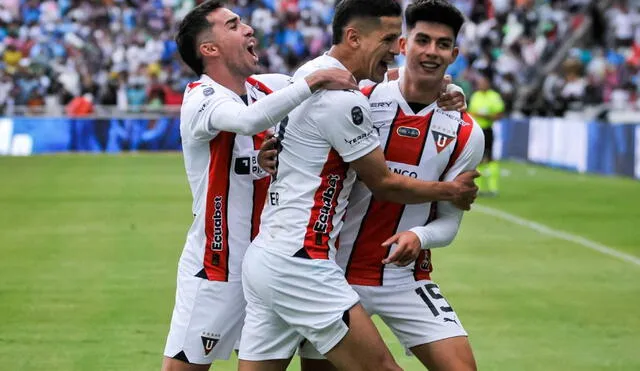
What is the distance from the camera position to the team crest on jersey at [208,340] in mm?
6781

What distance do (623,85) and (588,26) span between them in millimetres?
5575

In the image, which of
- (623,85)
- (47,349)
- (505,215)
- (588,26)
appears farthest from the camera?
(588,26)

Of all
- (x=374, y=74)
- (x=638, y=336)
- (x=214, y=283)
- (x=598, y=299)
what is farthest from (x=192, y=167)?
(x=598, y=299)

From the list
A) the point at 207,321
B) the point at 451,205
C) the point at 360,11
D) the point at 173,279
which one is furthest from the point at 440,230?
the point at 173,279

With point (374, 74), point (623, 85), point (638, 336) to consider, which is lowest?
point (623, 85)

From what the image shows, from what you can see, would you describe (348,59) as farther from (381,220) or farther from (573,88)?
(573,88)

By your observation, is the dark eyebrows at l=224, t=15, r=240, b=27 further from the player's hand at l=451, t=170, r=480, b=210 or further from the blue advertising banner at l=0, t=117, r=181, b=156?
the blue advertising banner at l=0, t=117, r=181, b=156

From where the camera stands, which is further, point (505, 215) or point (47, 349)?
Result: point (505, 215)

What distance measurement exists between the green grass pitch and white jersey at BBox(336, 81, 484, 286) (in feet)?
10.5

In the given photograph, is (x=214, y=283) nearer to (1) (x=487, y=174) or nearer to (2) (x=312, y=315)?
(2) (x=312, y=315)

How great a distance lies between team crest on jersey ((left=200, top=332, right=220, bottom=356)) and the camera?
22.2 ft

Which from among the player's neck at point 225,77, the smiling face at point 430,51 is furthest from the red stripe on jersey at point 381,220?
the player's neck at point 225,77

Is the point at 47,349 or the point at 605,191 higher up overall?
the point at 47,349

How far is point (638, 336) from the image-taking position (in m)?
10.9
